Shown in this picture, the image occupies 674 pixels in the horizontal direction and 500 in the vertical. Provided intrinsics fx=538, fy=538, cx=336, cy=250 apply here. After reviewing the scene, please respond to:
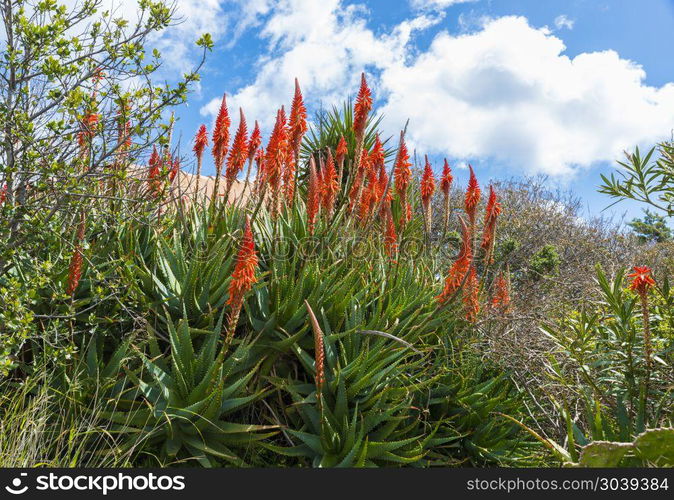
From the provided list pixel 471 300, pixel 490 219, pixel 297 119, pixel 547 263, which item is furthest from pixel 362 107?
pixel 547 263

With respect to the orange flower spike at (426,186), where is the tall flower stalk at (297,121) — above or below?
above

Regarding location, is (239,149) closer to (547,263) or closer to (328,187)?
(328,187)

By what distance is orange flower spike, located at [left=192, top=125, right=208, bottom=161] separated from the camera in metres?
4.62

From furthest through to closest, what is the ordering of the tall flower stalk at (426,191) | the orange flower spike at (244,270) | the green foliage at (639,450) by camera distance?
the tall flower stalk at (426,191)
the orange flower spike at (244,270)
the green foliage at (639,450)

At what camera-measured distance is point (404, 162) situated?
15.4 feet

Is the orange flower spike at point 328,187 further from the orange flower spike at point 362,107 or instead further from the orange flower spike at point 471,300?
the orange flower spike at point 471,300

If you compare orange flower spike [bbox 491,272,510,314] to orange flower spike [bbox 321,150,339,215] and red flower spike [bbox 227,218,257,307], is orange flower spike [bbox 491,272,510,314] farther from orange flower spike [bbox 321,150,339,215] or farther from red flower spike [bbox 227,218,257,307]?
red flower spike [bbox 227,218,257,307]

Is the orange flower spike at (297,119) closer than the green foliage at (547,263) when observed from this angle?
Yes

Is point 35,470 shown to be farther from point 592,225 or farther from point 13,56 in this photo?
point 592,225

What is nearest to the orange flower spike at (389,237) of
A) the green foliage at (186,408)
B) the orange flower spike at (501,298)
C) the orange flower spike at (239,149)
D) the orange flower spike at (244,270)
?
the orange flower spike at (501,298)

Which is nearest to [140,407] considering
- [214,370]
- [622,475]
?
[214,370]

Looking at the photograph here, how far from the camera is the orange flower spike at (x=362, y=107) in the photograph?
4207 mm

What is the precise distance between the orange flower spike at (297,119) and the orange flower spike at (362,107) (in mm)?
410

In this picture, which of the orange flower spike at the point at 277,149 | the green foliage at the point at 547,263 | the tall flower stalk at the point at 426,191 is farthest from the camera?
the green foliage at the point at 547,263
